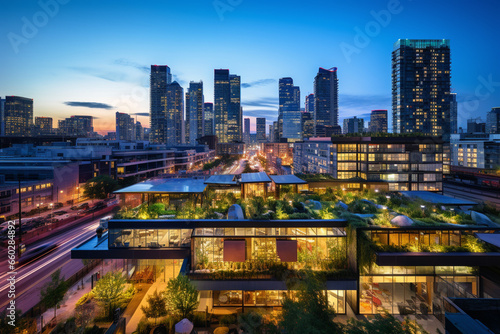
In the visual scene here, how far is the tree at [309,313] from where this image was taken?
1197cm

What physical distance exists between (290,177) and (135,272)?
28047 mm

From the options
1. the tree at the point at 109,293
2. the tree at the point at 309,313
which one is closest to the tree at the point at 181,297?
the tree at the point at 109,293

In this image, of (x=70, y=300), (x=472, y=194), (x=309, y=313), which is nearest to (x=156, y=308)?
(x=70, y=300)

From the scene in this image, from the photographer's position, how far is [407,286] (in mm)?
21359

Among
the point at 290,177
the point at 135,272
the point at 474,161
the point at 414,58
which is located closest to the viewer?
the point at 135,272

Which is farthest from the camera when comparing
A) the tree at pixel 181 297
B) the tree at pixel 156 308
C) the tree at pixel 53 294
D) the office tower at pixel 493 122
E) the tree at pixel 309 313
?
the office tower at pixel 493 122

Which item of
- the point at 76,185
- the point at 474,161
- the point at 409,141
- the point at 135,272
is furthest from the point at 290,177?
the point at 474,161

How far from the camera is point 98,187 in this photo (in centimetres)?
6053

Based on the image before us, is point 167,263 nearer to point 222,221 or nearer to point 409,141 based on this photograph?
point 222,221

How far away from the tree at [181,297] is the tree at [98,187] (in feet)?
171

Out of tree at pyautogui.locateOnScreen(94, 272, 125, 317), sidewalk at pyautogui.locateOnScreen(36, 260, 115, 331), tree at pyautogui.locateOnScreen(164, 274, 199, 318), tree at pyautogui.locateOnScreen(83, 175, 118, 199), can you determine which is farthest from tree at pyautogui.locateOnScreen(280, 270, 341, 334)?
tree at pyautogui.locateOnScreen(83, 175, 118, 199)

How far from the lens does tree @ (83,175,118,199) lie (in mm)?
59906

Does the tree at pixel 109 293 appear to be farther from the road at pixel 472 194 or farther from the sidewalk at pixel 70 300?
the road at pixel 472 194

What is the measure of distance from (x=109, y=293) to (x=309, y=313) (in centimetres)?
1527
